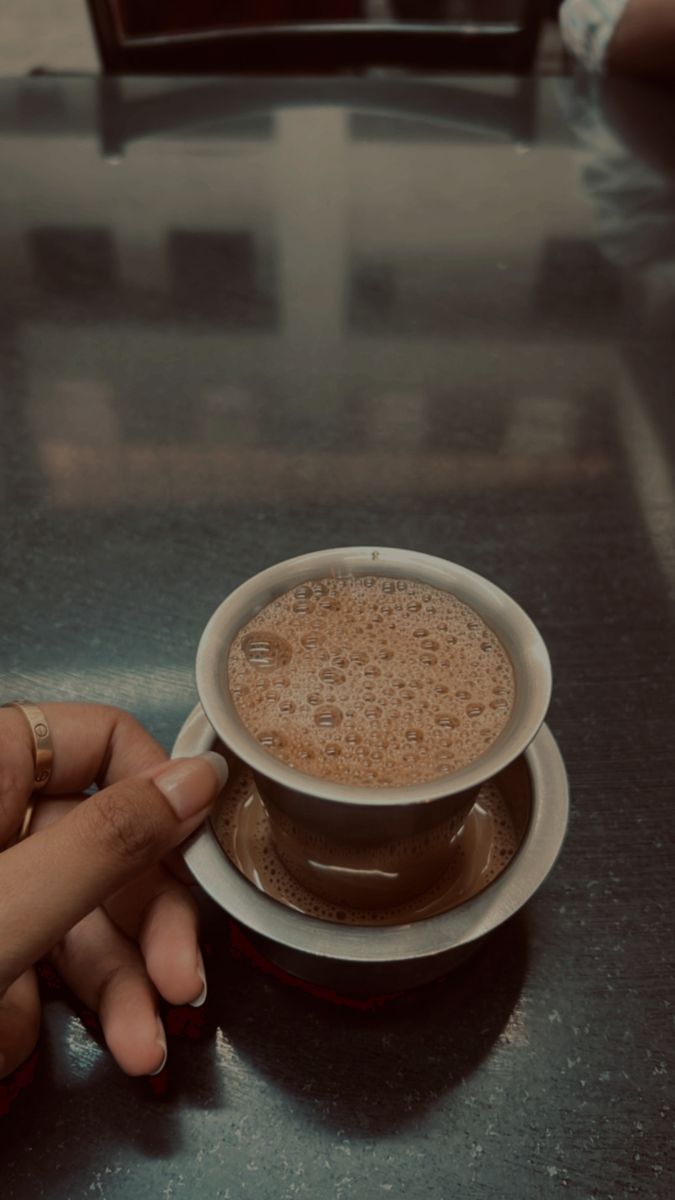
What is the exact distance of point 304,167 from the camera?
1.32m

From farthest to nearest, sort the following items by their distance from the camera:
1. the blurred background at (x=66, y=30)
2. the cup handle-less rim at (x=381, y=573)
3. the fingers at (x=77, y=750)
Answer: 1. the blurred background at (x=66, y=30)
2. the fingers at (x=77, y=750)
3. the cup handle-less rim at (x=381, y=573)

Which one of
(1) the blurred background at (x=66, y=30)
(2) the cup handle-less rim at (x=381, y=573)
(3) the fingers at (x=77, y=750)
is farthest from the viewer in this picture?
(1) the blurred background at (x=66, y=30)

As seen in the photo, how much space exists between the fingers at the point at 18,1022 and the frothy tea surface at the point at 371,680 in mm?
181

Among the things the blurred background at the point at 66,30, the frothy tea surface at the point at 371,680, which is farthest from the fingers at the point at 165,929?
the blurred background at the point at 66,30

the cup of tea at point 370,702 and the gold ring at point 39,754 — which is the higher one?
Result: the cup of tea at point 370,702

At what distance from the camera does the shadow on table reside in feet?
1.59

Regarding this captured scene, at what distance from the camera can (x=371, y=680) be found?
0.49 meters

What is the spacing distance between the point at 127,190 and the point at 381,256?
36 centimetres

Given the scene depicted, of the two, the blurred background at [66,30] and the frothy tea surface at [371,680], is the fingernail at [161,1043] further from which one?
the blurred background at [66,30]

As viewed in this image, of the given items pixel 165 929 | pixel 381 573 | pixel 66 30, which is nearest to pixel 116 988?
pixel 165 929

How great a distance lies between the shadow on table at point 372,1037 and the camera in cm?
48

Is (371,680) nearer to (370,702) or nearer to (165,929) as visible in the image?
(370,702)

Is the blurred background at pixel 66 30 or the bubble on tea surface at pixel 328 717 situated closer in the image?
the bubble on tea surface at pixel 328 717

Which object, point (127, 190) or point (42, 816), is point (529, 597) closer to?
point (42, 816)
